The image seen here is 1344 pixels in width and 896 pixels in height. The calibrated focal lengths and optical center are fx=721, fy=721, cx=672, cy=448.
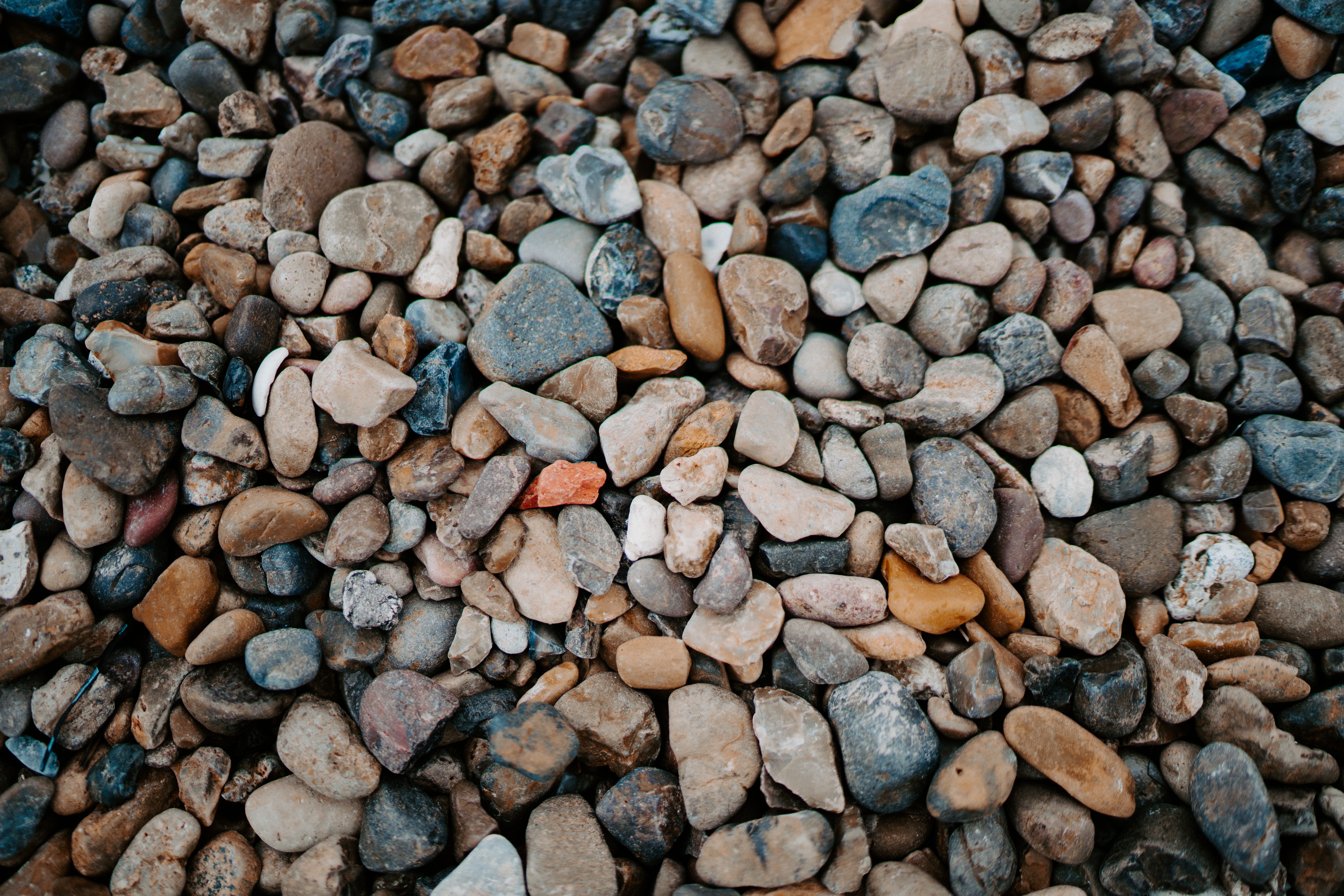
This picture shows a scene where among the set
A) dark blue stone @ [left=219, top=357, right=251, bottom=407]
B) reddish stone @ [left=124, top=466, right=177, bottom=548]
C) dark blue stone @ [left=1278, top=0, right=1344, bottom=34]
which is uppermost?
dark blue stone @ [left=1278, top=0, right=1344, bottom=34]

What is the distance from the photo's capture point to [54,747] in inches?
66.4

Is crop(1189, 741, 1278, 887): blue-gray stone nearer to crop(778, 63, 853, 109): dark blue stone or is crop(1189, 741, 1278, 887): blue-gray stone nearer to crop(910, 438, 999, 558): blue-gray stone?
crop(910, 438, 999, 558): blue-gray stone

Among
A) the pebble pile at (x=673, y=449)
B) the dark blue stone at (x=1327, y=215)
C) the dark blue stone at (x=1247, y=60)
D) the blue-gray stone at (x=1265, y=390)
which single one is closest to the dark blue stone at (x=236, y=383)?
the pebble pile at (x=673, y=449)

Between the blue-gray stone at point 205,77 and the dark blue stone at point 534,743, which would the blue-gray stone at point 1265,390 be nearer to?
the dark blue stone at point 534,743

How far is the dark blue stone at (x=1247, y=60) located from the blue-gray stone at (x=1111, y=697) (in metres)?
1.62

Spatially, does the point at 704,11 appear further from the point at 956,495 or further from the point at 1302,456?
the point at 1302,456

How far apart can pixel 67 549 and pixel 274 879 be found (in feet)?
3.10

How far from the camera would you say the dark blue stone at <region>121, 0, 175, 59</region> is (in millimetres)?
2125

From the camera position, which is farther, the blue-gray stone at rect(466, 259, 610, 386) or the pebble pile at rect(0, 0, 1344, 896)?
the blue-gray stone at rect(466, 259, 610, 386)

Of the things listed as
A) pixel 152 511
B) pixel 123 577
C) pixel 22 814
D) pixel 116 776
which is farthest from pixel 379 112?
pixel 22 814

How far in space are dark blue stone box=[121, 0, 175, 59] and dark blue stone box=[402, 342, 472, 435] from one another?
1357 mm

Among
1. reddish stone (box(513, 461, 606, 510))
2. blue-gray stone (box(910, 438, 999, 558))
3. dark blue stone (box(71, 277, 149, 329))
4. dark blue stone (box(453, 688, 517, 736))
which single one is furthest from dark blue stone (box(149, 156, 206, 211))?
blue-gray stone (box(910, 438, 999, 558))

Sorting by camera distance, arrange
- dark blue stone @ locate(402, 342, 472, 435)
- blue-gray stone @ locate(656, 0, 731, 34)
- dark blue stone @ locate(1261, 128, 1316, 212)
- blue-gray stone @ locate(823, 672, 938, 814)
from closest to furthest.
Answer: blue-gray stone @ locate(823, 672, 938, 814)
dark blue stone @ locate(402, 342, 472, 435)
dark blue stone @ locate(1261, 128, 1316, 212)
blue-gray stone @ locate(656, 0, 731, 34)

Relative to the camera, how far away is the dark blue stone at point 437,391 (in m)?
1.78
